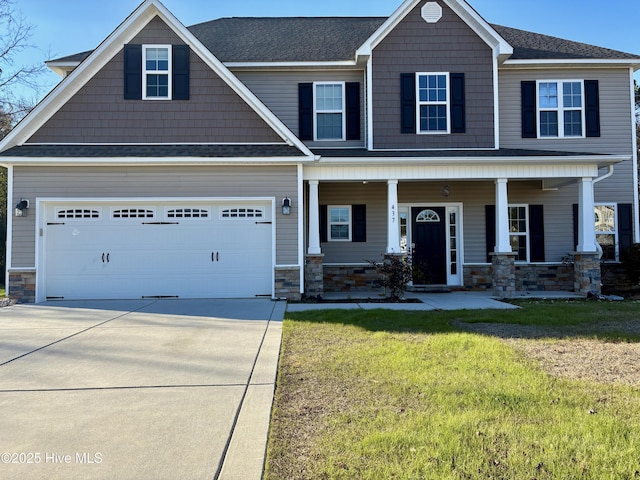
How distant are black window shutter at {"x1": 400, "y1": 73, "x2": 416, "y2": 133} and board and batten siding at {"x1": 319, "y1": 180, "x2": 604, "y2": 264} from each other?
1.65 meters

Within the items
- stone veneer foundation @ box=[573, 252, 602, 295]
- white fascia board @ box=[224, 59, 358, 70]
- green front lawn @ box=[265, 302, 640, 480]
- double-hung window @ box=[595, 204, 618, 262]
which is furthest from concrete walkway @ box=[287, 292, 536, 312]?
white fascia board @ box=[224, 59, 358, 70]

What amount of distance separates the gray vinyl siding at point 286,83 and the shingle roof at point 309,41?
38cm

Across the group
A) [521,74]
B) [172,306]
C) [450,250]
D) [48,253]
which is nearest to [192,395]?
[172,306]

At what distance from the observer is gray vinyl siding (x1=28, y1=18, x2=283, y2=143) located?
1099 cm

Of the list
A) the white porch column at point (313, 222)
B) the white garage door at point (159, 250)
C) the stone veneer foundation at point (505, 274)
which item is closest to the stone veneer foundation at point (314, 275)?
the white porch column at point (313, 222)

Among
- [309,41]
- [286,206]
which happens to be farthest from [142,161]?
[309,41]

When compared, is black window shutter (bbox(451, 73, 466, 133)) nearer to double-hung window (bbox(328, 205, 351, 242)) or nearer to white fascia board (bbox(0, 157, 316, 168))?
double-hung window (bbox(328, 205, 351, 242))

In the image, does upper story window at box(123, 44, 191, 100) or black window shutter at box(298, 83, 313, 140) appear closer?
upper story window at box(123, 44, 191, 100)

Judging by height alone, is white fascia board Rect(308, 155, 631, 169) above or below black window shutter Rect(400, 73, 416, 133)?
below

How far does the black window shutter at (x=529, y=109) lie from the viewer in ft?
43.1

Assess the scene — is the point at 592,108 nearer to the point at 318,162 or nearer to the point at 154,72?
the point at 318,162

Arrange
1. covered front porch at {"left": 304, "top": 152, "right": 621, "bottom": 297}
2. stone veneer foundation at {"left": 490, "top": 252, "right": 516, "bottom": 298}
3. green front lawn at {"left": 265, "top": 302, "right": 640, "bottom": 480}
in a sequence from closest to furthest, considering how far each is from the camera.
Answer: green front lawn at {"left": 265, "top": 302, "right": 640, "bottom": 480}
stone veneer foundation at {"left": 490, "top": 252, "right": 516, "bottom": 298}
covered front porch at {"left": 304, "top": 152, "right": 621, "bottom": 297}

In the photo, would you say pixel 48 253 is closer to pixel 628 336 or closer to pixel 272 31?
pixel 272 31

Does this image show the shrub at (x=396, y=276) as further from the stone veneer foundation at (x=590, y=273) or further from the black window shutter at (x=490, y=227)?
the stone veneer foundation at (x=590, y=273)
